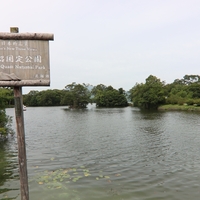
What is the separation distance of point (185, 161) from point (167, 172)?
2.37m

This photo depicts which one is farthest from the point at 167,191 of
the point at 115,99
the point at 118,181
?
the point at 115,99

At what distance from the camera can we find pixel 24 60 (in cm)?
437

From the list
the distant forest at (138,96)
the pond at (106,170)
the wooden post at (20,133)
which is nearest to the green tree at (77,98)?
the distant forest at (138,96)

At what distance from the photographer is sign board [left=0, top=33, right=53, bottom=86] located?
428 centimetres

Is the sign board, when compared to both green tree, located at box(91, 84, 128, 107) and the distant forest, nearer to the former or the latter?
the distant forest

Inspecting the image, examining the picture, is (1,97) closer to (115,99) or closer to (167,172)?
(167,172)

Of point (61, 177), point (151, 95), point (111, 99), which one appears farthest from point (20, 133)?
point (111, 99)

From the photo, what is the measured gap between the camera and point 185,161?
11227 millimetres

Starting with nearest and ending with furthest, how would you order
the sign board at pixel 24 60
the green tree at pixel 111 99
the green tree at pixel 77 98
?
the sign board at pixel 24 60 < the green tree at pixel 77 98 < the green tree at pixel 111 99

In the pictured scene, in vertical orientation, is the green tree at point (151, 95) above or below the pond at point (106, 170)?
above

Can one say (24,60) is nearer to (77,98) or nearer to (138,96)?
(138,96)

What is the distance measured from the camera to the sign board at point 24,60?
428 centimetres

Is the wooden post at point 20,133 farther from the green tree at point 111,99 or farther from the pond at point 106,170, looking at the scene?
the green tree at point 111,99

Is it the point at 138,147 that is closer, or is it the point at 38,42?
the point at 38,42
